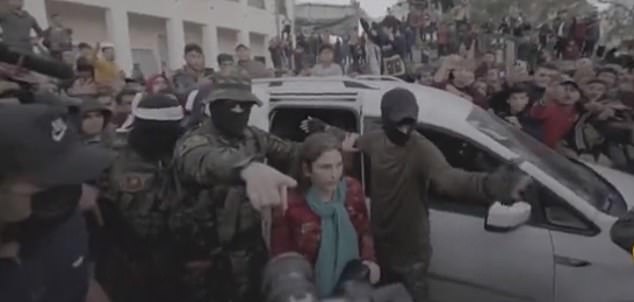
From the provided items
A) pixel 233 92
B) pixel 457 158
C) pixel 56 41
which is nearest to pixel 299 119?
pixel 457 158

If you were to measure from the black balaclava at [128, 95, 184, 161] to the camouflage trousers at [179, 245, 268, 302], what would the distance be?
1.87ft

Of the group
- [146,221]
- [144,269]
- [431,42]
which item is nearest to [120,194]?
[146,221]

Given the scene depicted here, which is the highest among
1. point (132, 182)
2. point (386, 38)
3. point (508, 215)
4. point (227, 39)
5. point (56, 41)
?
point (227, 39)

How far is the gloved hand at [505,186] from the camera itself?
114 inches

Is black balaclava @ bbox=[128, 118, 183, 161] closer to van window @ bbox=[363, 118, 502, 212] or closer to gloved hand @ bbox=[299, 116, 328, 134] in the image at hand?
gloved hand @ bbox=[299, 116, 328, 134]

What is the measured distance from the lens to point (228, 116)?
10.5 feet

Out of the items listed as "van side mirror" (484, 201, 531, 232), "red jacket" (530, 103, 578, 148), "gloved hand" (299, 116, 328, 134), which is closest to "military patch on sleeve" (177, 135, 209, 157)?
"gloved hand" (299, 116, 328, 134)

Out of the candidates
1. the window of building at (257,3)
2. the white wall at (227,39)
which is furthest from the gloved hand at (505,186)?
the window of building at (257,3)

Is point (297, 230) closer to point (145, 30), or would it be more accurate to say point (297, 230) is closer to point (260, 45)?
point (145, 30)

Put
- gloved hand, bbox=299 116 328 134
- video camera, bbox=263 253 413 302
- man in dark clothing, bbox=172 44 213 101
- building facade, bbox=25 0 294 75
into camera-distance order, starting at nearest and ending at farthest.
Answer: video camera, bbox=263 253 413 302 < gloved hand, bbox=299 116 328 134 < man in dark clothing, bbox=172 44 213 101 < building facade, bbox=25 0 294 75

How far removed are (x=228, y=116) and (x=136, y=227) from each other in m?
0.65

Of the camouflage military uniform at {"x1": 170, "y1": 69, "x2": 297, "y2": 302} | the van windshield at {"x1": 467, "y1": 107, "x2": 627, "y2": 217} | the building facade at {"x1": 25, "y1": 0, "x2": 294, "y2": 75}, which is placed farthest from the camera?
the building facade at {"x1": 25, "y1": 0, "x2": 294, "y2": 75}

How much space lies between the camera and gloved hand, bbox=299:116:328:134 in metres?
4.08

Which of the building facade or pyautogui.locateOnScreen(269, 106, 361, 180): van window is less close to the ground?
the building facade
